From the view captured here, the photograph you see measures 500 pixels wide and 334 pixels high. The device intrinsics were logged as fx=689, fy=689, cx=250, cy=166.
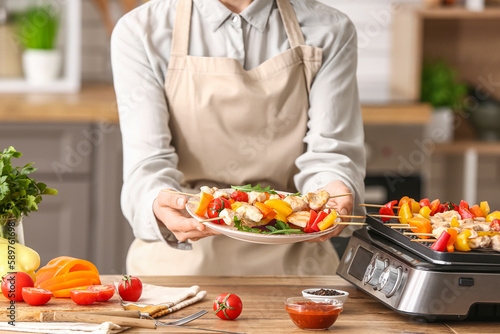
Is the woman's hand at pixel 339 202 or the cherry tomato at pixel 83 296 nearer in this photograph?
the cherry tomato at pixel 83 296

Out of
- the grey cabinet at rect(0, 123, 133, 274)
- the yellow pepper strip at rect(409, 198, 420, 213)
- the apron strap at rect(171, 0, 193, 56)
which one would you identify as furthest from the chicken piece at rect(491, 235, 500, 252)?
the grey cabinet at rect(0, 123, 133, 274)

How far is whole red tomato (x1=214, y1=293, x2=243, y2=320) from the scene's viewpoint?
1264mm

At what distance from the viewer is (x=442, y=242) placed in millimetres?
1265

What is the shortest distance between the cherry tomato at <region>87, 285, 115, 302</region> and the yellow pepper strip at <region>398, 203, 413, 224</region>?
61 centimetres

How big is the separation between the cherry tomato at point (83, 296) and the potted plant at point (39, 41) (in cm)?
227

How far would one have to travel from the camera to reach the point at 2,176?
134cm

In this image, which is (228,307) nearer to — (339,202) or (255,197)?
(255,197)

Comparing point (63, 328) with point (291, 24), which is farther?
point (291, 24)

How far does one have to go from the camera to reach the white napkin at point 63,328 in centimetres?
117

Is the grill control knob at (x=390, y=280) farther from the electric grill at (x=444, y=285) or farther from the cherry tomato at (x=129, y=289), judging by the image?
the cherry tomato at (x=129, y=289)

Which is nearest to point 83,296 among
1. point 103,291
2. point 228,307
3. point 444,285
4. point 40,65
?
point 103,291

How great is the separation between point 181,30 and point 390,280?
904 mm

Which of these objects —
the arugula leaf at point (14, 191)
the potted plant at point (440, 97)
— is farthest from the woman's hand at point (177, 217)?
the potted plant at point (440, 97)

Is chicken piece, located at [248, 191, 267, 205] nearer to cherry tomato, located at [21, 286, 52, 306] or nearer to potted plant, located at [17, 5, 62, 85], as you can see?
cherry tomato, located at [21, 286, 52, 306]
